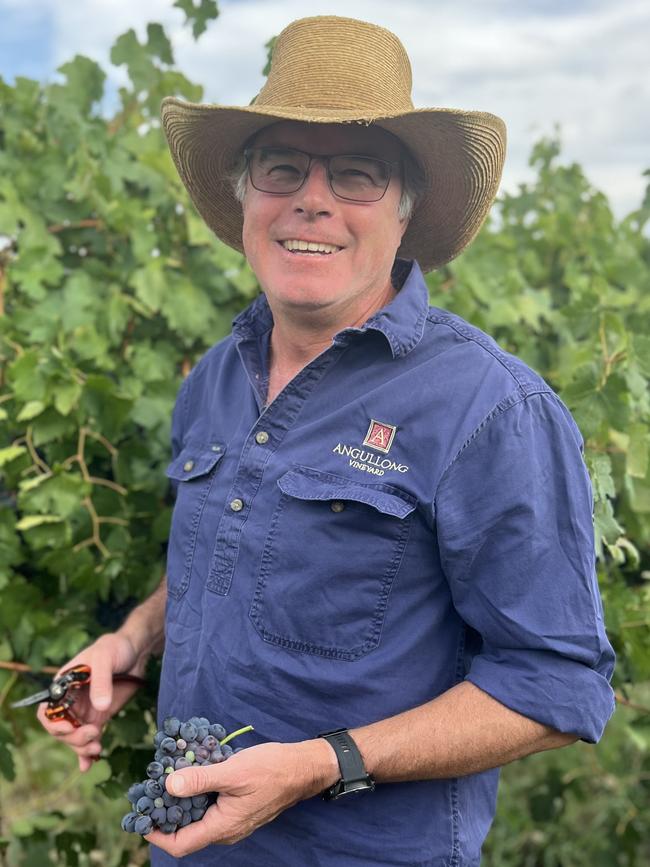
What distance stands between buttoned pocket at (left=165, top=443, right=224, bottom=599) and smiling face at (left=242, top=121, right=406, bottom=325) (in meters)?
0.38

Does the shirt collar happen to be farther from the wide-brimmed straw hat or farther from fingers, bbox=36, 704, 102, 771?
fingers, bbox=36, 704, 102, 771

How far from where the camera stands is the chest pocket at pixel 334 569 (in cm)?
175

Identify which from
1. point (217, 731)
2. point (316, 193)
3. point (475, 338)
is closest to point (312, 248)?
point (316, 193)

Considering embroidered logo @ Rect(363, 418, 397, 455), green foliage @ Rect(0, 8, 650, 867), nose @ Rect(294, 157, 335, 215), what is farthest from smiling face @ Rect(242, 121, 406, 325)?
green foliage @ Rect(0, 8, 650, 867)

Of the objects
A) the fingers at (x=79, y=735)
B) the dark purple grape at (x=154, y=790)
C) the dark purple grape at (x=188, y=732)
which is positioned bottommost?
the fingers at (x=79, y=735)

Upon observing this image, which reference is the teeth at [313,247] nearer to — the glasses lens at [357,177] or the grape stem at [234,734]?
the glasses lens at [357,177]

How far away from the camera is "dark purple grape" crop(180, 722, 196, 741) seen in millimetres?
1649

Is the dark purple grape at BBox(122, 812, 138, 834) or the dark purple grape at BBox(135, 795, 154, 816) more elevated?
the dark purple grape at BBox(135, 795, 154, 816)

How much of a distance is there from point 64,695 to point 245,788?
2.29 ft

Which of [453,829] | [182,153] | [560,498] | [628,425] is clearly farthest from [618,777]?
[182,153]

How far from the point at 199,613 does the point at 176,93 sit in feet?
6.92

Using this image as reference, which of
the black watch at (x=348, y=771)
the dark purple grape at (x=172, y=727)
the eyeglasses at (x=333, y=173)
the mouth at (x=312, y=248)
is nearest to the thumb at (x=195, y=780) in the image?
the dark purple grape at (x=172, y=727)

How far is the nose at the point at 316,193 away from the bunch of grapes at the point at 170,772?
3.25 feet

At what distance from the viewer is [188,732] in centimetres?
165
